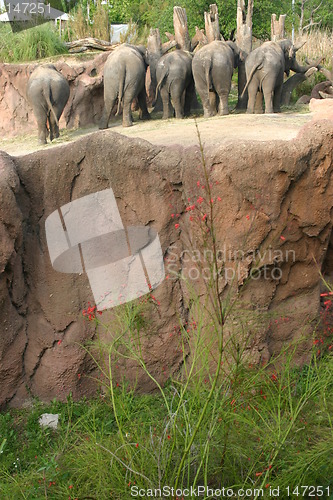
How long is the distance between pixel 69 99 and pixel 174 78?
1.57 m

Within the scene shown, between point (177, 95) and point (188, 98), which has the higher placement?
point (177, 95)

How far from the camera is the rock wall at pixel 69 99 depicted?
713 cm

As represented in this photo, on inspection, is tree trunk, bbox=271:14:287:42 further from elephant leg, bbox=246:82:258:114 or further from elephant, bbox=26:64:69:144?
elephant, bbox=26:64:69:144

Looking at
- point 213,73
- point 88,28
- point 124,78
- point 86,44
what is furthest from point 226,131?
point 88,28

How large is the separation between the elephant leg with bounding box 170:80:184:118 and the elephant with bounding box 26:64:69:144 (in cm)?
111

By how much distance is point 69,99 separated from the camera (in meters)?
7.13

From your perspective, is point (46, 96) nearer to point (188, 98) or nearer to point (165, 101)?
point (165, 101)

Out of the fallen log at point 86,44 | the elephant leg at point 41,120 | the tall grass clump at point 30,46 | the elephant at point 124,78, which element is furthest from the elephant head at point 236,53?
the tall grass clump at point 30,46

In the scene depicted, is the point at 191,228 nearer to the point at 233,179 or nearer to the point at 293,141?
the point at 233,179

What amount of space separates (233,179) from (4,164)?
1.37 m

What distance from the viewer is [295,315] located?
409 cm

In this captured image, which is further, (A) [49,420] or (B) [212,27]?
(B) [212,27]

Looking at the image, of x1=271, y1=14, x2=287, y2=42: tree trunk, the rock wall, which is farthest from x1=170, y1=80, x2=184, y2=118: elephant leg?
x1=271, y1=14, x2=287, y2=42: tree trunk

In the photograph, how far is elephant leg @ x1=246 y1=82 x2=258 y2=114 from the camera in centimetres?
611
